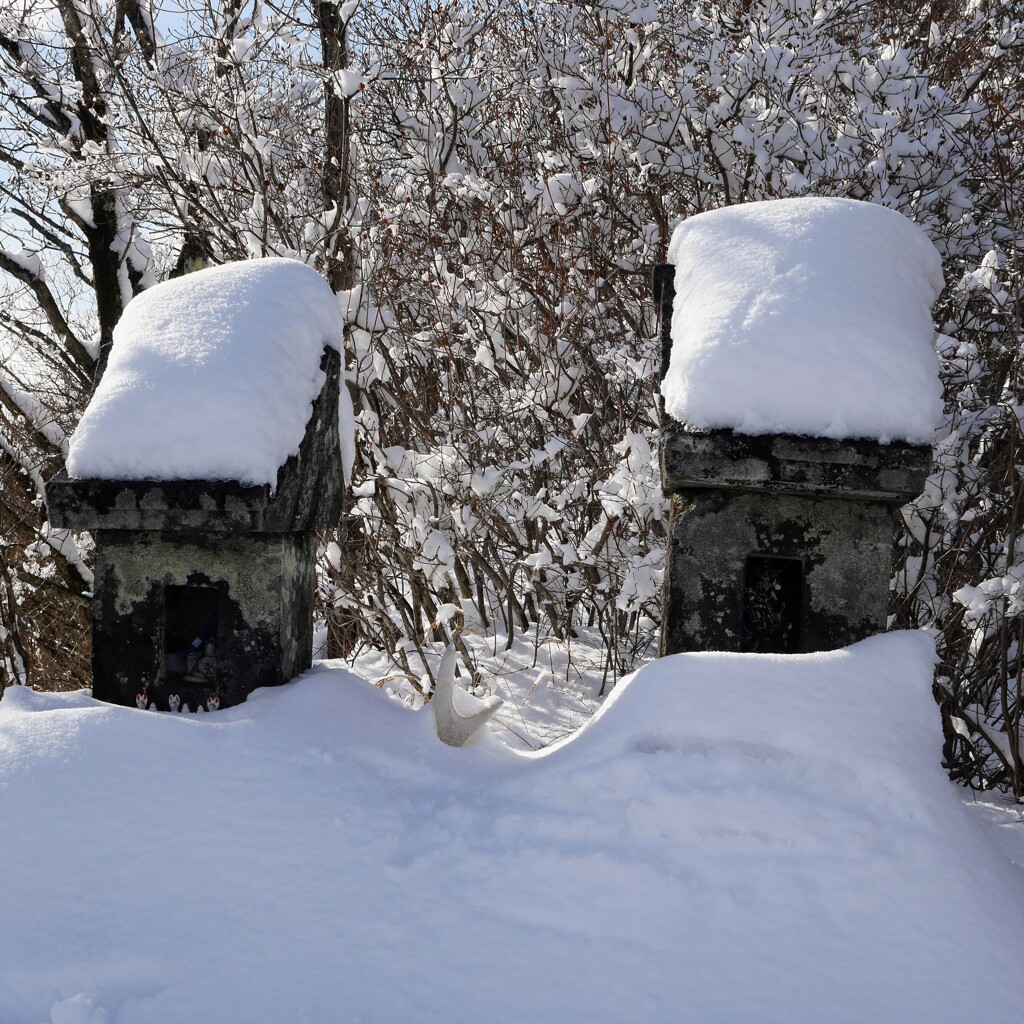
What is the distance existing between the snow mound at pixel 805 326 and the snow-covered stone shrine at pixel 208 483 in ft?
4.55

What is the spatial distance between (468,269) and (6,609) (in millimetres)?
5006

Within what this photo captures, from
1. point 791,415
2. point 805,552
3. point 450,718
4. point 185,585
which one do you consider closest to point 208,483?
point 185,585

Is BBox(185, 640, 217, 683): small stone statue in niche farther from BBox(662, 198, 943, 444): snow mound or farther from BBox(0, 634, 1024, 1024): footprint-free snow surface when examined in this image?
BBox(662, 198, 943, 444): snow mound

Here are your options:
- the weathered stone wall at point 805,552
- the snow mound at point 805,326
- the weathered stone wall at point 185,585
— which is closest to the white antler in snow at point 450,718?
the weathered stone wall at point 185,585

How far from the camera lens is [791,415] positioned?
9.74 ft

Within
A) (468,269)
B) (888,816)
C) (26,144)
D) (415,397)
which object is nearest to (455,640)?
(415,397)

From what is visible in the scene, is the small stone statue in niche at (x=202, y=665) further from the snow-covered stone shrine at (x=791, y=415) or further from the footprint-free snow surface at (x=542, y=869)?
the snow-covered stone shrine at (x=791, y=415)

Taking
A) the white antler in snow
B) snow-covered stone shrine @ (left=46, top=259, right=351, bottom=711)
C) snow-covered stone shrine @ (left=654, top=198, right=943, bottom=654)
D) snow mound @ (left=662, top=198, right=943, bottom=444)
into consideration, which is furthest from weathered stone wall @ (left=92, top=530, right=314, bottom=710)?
snow mound @ (left=662, top=198, right=943, bottom=444)

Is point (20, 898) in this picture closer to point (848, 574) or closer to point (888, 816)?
point (888, 816)

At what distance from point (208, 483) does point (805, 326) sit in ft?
6.61

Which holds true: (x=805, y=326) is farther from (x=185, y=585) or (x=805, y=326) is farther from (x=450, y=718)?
(x=185, y=585)

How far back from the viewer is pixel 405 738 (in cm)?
331

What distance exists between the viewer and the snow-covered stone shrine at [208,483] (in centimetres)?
315

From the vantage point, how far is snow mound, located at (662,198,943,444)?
297cm
